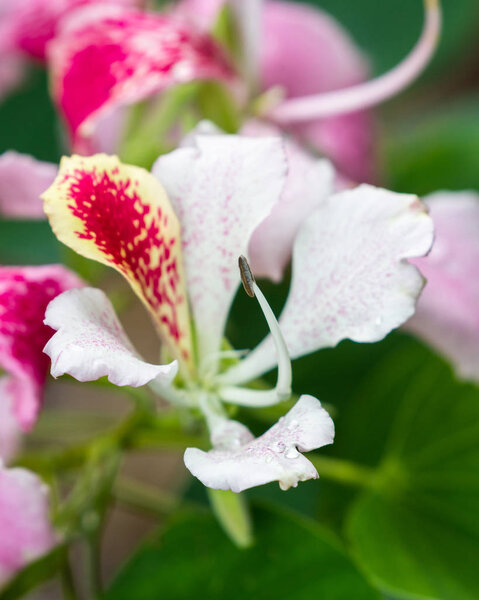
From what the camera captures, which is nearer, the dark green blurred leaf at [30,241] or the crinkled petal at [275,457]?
the crinkled petal at [275,457]

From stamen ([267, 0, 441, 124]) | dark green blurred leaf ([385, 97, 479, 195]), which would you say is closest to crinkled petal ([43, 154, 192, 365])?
stamen ([267, 0, 441, 124])

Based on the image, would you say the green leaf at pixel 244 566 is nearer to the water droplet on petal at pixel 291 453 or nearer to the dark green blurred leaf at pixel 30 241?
the water droplet on petal at pixel 291 453

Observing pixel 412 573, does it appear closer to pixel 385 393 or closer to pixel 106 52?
pixel 385 393

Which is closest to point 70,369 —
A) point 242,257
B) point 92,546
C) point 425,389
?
point 242,257

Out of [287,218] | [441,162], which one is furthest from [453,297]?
[441,162]

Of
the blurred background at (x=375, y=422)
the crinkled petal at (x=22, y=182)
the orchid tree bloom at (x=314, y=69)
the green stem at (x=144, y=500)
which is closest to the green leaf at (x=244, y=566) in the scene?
the blurred background at (x=375, y=422)

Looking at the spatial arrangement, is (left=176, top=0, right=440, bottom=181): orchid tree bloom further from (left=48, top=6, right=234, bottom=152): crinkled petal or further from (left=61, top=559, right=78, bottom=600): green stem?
(left=61, top=559, right=78, bottom=600): green stem
